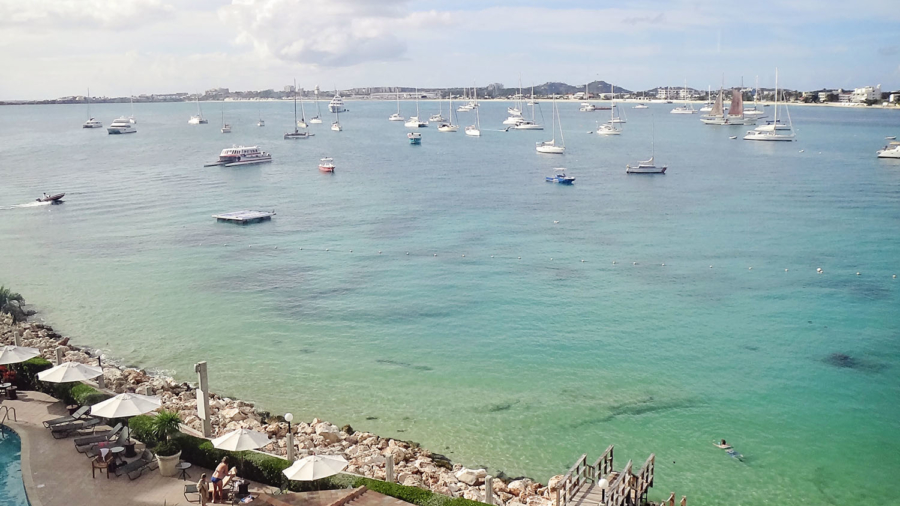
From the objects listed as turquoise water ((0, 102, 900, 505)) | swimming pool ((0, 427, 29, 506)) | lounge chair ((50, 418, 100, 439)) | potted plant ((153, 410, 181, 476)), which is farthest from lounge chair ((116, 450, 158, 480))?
turquoise water ((0, 102, 900, 505))

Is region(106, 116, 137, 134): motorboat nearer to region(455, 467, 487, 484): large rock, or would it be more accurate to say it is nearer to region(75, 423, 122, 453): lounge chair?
region(75, 423, 122, 453): lounge chair

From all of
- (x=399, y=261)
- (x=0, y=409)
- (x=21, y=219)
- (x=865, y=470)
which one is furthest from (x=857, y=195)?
(x=21, y=219)

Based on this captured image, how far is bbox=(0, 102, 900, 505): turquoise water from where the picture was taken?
25.9 meters

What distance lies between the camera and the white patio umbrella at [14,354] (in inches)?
935

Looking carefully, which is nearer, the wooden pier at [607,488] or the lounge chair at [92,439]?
the wooden pier at [607,488]

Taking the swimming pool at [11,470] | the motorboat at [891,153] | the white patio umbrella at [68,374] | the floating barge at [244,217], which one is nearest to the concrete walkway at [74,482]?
the swimming pool at [11,470]

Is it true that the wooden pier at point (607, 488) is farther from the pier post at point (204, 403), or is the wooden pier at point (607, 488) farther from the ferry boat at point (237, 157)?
the ferry boat at point (237, 157)

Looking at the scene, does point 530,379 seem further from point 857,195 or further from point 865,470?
point 857,195

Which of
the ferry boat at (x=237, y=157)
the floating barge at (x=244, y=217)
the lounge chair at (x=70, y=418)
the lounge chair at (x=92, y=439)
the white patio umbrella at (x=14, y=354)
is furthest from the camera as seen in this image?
the ferry boat at (x=237, y=157)

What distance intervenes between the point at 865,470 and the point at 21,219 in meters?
70.7

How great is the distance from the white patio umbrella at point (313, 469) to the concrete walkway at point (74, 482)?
1663mm

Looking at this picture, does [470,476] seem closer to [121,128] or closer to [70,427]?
[70,427]

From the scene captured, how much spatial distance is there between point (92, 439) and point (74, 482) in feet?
6.06

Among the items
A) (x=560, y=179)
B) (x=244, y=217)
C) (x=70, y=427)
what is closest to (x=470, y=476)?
(x=70, y=427)
